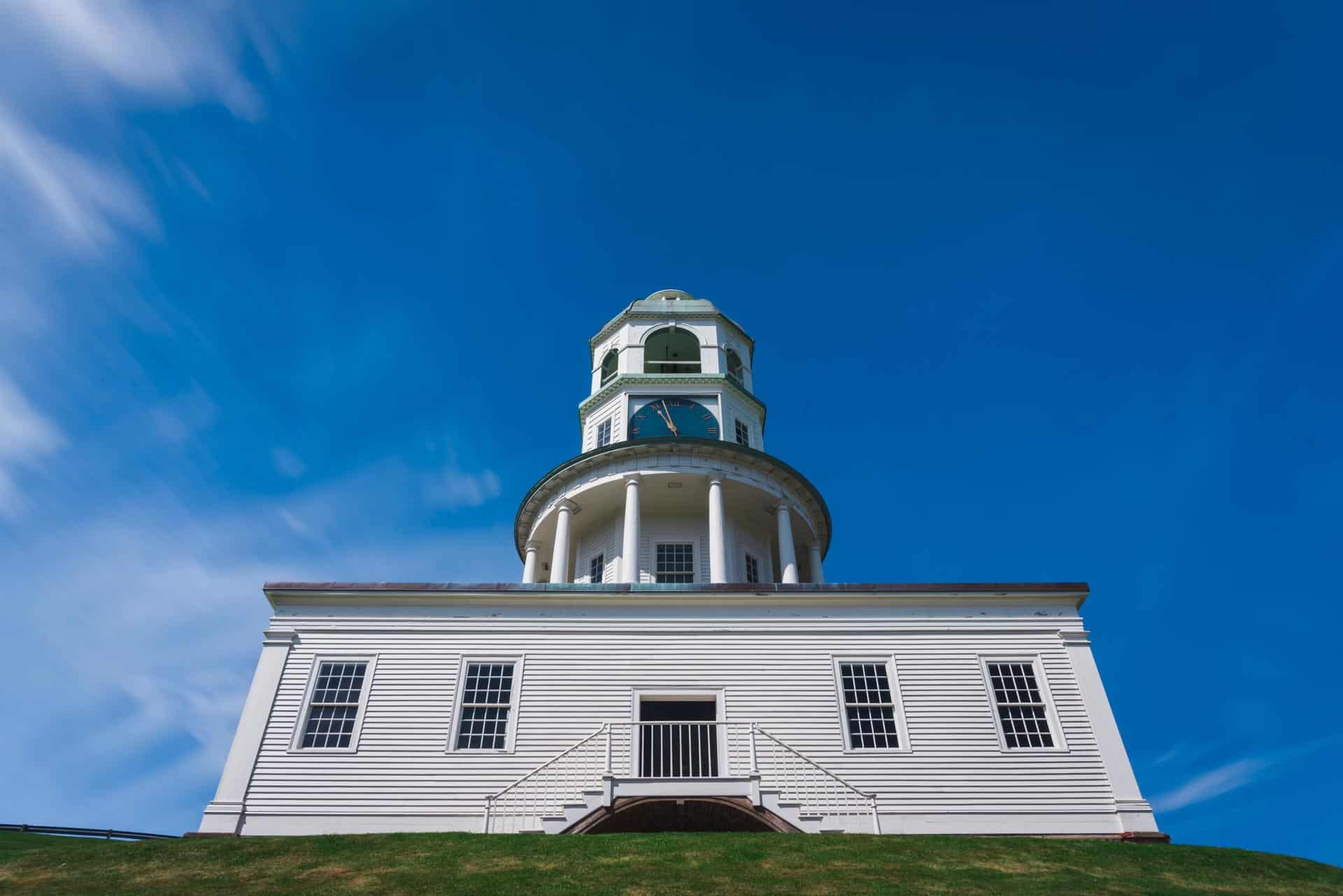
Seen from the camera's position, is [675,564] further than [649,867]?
Yes

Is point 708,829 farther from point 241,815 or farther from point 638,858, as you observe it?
point 241,815

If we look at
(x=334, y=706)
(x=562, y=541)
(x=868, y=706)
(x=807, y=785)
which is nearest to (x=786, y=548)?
(x=562, y=541)

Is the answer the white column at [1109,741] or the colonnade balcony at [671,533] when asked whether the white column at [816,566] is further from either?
the white column at [1109,741]

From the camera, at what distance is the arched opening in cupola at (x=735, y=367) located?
111 feet

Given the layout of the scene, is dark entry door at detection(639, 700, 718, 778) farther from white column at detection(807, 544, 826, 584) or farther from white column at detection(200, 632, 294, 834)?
white column at detection(807, 544, 826, 584)

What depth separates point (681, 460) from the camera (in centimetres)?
2853

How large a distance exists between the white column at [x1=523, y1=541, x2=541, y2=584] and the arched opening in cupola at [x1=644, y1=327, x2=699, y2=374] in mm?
7407

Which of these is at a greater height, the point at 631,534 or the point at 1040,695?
the point at 631,534

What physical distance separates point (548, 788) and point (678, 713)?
3.38 m

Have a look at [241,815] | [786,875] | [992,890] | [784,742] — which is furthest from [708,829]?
[241,815]

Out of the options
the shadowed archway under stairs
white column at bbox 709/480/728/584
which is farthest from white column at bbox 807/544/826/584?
the shadowed archway under stairs

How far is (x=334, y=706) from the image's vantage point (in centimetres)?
1977

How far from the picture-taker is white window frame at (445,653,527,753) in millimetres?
19203

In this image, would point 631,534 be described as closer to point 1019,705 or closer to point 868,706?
point 868,706
